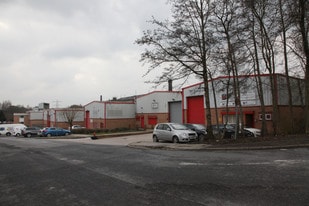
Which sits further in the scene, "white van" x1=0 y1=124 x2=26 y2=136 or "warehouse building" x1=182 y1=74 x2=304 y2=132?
"white van" x1=0 y1=124 x2=26 y2=136

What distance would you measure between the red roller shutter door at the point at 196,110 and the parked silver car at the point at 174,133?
1845 cm

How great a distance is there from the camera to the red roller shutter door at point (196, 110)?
43.0 meters

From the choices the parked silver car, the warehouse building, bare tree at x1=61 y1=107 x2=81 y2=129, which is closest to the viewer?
the parked silver car

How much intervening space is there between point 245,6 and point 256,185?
17187mm

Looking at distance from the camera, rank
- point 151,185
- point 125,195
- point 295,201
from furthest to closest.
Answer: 1. point 151,185
2. point 125,195
3. point 295,201

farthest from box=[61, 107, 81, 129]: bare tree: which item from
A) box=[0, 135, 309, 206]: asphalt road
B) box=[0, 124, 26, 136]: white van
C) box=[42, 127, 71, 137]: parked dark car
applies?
box=[0, 135, 309, 206]: asphalt road

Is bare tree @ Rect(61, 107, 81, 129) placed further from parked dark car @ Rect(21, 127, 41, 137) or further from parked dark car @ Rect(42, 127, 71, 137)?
parked dark car @ Rect(42, 127, 71, 137)

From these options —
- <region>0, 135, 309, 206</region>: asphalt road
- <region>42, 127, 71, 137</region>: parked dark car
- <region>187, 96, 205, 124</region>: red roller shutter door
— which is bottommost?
<region>0, 135, 309, 206</region>: asphalt road

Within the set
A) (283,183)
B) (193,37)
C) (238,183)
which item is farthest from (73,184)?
(193,37)

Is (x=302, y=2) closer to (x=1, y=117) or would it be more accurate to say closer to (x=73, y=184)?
(x=73, y=184)

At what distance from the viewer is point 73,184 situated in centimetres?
879

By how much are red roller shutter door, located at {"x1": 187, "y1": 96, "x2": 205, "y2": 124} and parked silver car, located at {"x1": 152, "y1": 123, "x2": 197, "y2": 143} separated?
18.5 metres

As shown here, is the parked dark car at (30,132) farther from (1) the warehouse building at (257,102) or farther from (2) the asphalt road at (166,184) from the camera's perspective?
(2) the asphalt road at (166,184)

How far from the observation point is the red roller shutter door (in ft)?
141
